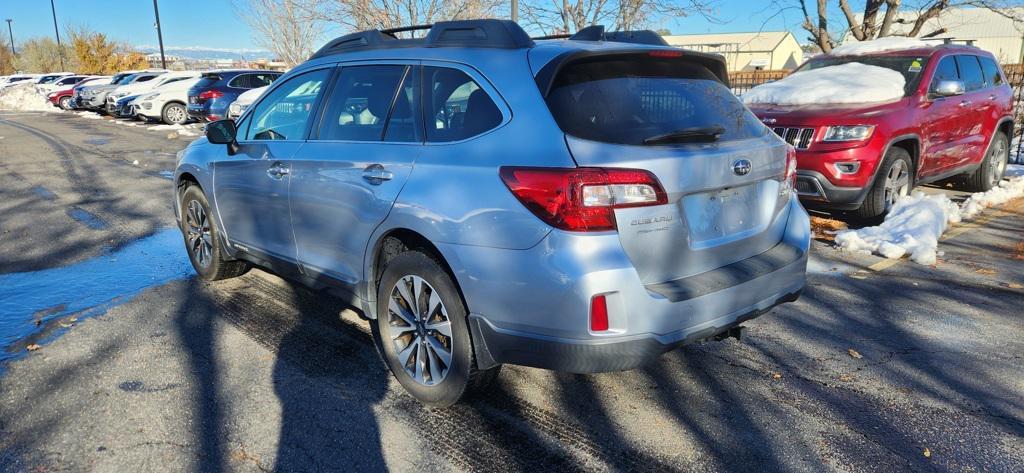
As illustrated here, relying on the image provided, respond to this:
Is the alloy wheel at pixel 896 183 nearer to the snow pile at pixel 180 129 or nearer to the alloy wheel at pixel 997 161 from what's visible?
the alloy wheel at pixel 997 161

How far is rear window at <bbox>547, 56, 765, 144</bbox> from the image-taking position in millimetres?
2895

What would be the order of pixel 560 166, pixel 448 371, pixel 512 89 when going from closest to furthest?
1. pixel 560 166
2. pixel 512 89
3. pixel 448 371

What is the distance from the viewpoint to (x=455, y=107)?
3248mm

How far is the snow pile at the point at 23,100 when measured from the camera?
3579 centimetres

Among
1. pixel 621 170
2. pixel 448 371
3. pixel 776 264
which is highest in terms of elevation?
pixel 621 170

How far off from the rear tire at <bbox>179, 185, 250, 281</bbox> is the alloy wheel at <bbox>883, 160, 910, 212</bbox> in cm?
606

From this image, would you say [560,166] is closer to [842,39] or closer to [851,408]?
[851,408]

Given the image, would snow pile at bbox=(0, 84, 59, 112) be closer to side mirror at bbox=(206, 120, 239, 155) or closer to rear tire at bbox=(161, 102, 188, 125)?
rear tire at bbox=(161, 102, 188, 125)

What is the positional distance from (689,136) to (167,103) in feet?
74.3

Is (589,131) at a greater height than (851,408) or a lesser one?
greater

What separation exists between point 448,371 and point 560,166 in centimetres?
113

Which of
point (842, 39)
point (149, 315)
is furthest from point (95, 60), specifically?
point (149, 315)

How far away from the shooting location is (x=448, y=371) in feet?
10.6

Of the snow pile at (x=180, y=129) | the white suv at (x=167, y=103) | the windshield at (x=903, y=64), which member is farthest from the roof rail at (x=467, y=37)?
the white suv at (x=167, y=103)
